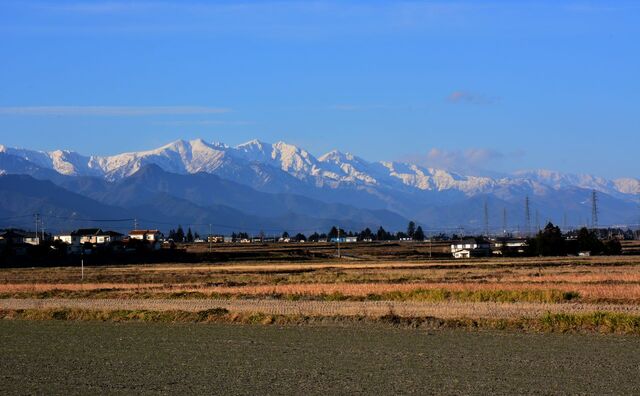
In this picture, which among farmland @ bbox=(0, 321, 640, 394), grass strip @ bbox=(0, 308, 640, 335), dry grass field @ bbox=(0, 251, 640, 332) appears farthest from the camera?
dry grass field @ bbox=(0, 251, 640, 332)

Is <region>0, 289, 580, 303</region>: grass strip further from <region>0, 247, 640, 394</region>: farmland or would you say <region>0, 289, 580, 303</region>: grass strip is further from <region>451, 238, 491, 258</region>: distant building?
<region>451, 238, 491, 258</region>: distant building

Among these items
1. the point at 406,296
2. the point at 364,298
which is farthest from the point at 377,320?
the point at 406,296

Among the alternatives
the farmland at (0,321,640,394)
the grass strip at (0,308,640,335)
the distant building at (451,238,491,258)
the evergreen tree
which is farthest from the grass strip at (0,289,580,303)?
the distant building at (451,238,491,258)

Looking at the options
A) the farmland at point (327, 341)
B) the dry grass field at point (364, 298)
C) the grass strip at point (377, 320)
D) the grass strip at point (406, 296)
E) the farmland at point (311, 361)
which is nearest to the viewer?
the farmland at point (311, 361)

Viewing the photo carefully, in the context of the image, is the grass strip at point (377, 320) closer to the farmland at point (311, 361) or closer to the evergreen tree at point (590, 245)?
the farmland at point (311, 361)

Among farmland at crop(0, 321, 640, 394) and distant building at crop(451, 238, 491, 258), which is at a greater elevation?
distant building at crop(451, 238, 491, 258)

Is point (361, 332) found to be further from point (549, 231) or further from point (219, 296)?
point (549, 231)

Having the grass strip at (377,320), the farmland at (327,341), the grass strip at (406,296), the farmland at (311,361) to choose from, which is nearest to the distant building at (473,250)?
the farmland at (327,341)

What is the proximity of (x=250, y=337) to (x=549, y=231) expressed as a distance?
92.6 m

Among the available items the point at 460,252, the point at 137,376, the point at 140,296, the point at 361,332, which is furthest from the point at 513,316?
the point at 460,252

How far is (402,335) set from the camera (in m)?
24.7

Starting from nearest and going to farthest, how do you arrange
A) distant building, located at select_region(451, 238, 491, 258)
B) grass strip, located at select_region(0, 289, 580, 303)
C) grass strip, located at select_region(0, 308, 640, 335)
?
grass strip, located at select_region(0, 308, 640, 335), grass strip, located at select_region(0, 289, 580, 303), distant building, located at select_region(451, 238, 491, 258)

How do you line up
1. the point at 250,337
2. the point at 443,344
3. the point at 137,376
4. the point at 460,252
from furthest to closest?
the point at 460,252 → the point at 250,337 → the point at 443,344 → the point at 137,376

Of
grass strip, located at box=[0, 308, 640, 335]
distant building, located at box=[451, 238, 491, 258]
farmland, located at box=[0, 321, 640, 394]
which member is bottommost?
farmland, located at box=[0, 321, 640, 394]
